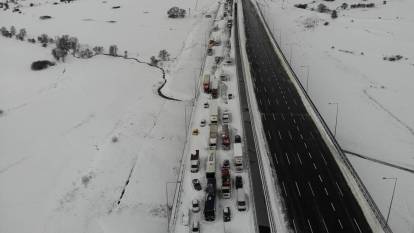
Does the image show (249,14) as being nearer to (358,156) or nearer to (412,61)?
(412,61)

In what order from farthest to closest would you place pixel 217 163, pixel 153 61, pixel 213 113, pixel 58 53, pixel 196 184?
pixel 58 53 → pixel 153 61 → pixel 213 113 → pixel 217 163 → pixel 196 184

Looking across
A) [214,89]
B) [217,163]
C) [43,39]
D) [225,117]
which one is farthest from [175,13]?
[217,163]

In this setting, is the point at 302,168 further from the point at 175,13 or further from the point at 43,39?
the point at 175,13

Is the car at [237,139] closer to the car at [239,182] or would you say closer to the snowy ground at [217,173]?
the snowy ground at [217,173]

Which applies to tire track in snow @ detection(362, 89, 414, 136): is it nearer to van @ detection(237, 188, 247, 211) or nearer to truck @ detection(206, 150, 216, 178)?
truck @ detection(206, 150, 216, 178)

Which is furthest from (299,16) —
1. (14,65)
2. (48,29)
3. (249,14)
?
(14,65)

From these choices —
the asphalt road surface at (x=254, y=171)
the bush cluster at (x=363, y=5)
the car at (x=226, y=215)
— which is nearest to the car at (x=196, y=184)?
the car at (x=226, y=215)

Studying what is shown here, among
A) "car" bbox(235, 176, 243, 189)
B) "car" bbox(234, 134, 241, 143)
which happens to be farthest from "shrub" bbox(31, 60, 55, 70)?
"car" bbox(235, 176, 243, 189)
